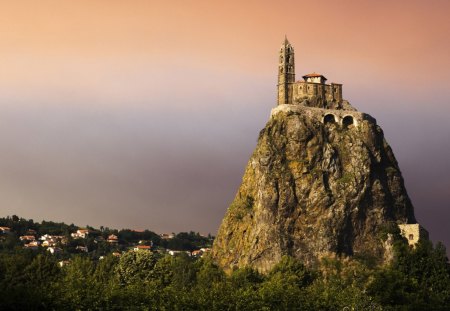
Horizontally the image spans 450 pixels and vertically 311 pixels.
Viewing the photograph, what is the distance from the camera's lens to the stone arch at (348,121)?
170 metres

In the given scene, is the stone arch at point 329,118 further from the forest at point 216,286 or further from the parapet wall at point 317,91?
the forest at point 216,286

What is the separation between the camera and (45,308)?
68.7 meters

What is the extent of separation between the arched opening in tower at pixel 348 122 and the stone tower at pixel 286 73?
13.0 m

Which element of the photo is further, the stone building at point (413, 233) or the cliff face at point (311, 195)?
the cliff face at point (311, 195)

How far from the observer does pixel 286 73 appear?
176 meters

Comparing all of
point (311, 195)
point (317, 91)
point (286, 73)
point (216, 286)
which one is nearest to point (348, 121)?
point (317, 91)

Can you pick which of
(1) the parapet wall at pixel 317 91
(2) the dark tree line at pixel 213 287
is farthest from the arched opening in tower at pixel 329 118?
(2) the dark tree line at pixel 213 287

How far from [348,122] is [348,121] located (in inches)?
10.4

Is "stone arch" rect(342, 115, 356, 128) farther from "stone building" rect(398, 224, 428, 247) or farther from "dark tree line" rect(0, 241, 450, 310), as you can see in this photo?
"dark tree line" rect(0, 241, 450, 310)

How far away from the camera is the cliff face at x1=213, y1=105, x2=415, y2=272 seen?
158625 millimetres

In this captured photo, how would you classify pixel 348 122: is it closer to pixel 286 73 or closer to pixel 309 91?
pixel 309 91

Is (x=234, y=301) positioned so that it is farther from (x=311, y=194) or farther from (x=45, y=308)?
(x=311, y=194)

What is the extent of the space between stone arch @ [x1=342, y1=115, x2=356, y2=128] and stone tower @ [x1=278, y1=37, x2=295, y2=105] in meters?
13.0

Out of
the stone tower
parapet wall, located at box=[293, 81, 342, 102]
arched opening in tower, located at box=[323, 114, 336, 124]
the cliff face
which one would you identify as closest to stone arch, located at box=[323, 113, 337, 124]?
arched opening in tower, located at box=[323, 114, 336, 124]
